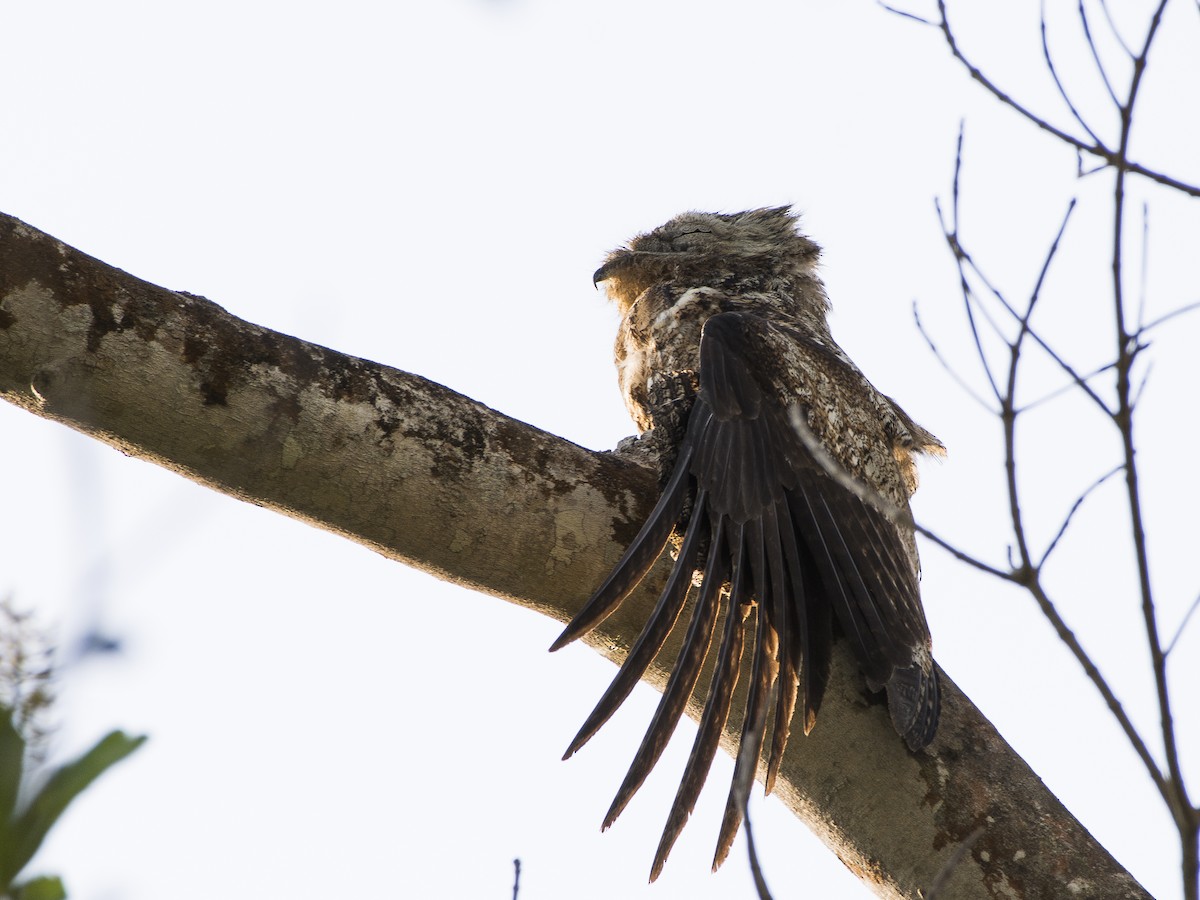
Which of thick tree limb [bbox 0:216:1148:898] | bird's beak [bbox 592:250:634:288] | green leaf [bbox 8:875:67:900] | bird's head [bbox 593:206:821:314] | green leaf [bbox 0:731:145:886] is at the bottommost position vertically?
green leaf [bbox 8:875:67:900]

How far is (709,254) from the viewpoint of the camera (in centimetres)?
536

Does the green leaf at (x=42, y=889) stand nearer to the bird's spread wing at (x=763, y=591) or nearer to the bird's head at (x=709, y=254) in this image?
the bird's spread wing at (x=763, y=591)

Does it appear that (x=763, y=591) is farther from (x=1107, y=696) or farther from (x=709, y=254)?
(x=709, y=254)

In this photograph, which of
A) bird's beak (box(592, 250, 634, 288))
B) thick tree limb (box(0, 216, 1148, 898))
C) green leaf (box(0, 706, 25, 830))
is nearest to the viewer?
green leaf (box(0, 706, 25, 830))

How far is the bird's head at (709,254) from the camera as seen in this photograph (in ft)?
17.3

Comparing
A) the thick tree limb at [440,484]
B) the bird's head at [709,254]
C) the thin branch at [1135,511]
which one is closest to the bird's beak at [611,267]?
the bird's head at [709,254]

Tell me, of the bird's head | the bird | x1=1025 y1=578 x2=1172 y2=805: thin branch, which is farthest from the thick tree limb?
the bird's head

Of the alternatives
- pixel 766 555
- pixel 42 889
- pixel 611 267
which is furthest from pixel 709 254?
pixel 42 889

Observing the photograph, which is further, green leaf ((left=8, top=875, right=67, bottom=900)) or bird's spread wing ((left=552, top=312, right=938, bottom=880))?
bird's spread wing ((left=552, top=312, right=938, bottom=880))

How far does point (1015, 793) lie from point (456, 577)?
1380 millimetres

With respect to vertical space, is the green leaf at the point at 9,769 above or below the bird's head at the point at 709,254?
below

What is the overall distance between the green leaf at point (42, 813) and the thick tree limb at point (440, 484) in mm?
1700

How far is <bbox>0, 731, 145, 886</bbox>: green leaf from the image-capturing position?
1128 mm

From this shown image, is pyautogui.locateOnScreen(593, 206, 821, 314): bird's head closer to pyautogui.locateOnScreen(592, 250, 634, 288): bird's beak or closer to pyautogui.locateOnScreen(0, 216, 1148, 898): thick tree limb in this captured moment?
pyautogui.locateOnScreen(592, 250, 634, 288): bird's beak
